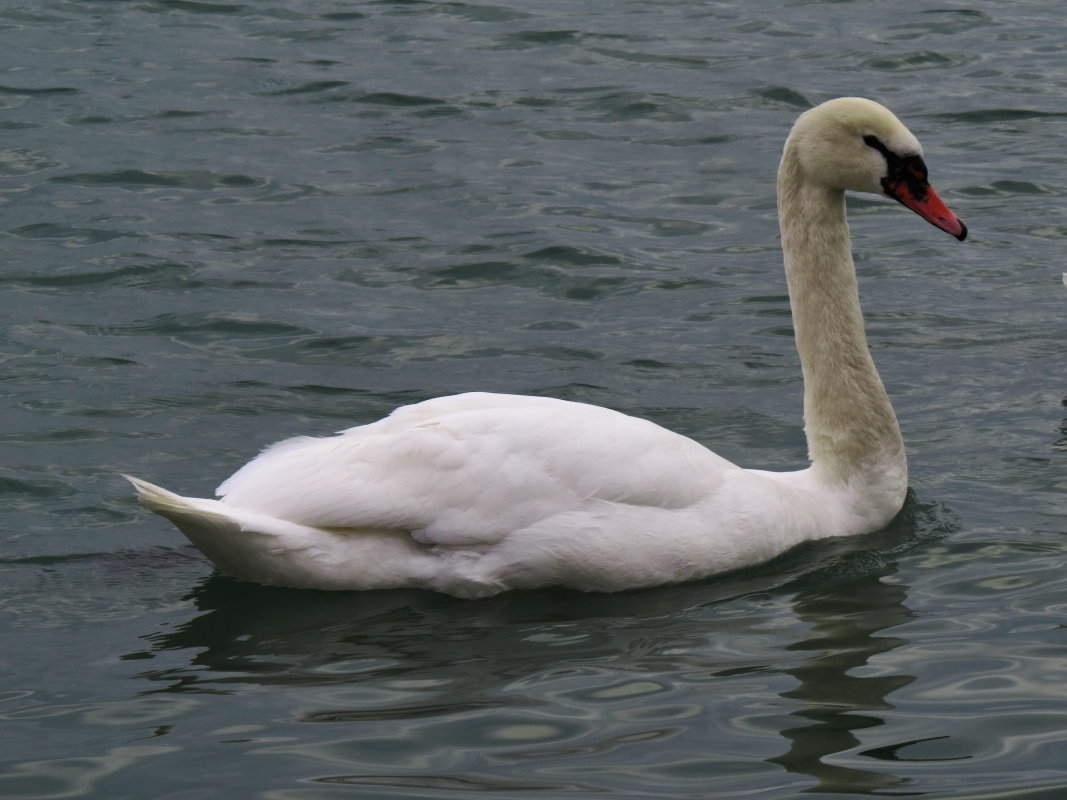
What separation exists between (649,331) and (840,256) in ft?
7.78

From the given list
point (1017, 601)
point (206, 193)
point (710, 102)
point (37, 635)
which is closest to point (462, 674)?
point (37, 635)

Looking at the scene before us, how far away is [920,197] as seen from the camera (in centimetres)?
731

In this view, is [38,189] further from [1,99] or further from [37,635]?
[37,635]

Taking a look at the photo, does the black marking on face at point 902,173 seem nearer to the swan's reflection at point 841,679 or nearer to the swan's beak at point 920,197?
the swan's beak at point 920,197

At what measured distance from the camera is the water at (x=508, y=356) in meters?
5.32

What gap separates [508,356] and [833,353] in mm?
2269

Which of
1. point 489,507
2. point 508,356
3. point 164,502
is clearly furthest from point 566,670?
point 508,356

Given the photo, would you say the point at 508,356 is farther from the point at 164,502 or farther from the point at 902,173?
the point at 164,502

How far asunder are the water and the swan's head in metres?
1.30

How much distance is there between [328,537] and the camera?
6266 mm

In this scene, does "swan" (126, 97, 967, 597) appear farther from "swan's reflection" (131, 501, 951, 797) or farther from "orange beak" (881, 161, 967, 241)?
"orange beak" (881, 161, 967, 241)

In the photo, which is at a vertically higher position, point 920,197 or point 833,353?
point 920,197

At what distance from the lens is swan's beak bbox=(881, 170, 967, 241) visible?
7289mm

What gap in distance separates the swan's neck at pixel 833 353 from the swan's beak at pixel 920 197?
0.74 feet
